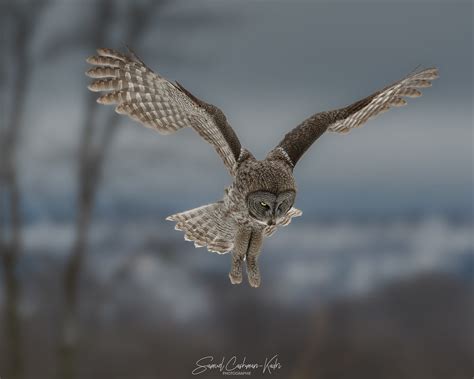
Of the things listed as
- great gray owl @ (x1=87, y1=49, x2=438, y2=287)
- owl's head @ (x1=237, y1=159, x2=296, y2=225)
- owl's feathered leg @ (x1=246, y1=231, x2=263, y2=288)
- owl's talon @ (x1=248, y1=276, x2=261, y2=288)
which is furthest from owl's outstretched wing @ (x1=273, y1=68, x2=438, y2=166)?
owl's talon @ (x1=248, y1=276, x2=261, y2=288)

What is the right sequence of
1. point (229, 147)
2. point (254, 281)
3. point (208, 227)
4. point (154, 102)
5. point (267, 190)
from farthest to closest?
1. point (208, 227)
2. point (154, 102)
3. point (254, 281)
4. point (229, 147)
5. point (267, 190)

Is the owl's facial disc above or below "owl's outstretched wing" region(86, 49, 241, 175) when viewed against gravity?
below

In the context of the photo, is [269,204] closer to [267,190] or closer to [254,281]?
[267,190]

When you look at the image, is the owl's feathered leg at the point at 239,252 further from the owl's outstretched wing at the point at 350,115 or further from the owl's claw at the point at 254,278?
the owl's outstretched wing at the point at 350,115

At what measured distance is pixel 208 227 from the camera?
A: 12.2 feet

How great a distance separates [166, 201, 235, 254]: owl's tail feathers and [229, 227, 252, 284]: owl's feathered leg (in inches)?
6.1

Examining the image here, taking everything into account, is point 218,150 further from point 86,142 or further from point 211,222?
point 86,142

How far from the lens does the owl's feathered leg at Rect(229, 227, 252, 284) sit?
11.0 ft

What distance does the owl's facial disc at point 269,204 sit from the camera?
3.02 meters

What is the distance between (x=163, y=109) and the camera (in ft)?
11.5

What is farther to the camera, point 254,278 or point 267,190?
point 254,278

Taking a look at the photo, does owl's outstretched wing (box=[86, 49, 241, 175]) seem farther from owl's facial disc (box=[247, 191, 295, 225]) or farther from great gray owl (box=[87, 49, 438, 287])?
owl's facial disc (box=[247, 191, 295, 225])

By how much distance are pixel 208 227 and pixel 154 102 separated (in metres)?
0.78

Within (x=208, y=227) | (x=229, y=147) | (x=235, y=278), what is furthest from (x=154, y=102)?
(x=235, y=278)
